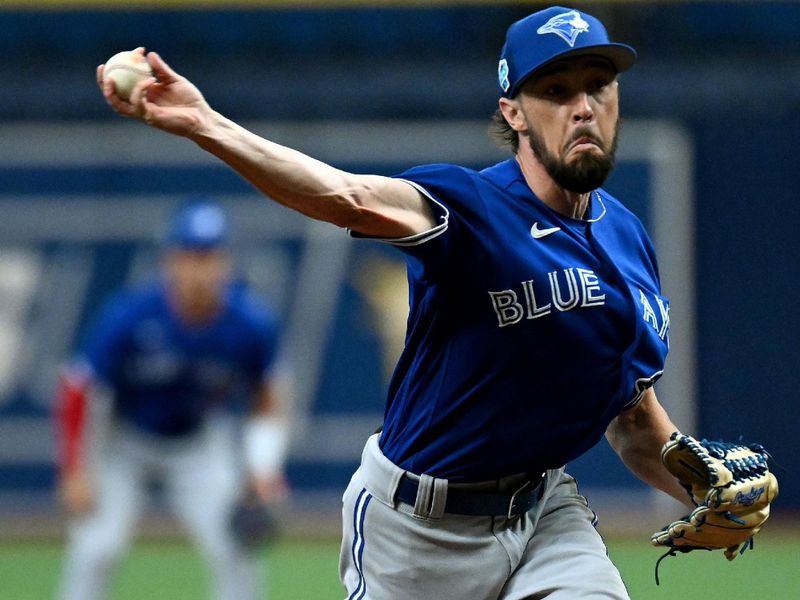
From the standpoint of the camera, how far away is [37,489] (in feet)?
35.3

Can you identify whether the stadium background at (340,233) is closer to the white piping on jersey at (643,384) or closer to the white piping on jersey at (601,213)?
the white piping on jersey at (601,213)

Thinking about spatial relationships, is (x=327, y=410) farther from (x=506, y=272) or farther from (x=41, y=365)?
(x=506, y=272)

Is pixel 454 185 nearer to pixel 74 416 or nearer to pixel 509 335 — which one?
pixel 509 335

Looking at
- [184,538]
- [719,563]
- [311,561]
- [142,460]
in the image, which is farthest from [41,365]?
[719,563]

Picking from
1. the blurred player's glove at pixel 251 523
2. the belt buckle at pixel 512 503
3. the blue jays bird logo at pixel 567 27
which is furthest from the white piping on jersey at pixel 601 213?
the blurred player's glove at pixel 251 523

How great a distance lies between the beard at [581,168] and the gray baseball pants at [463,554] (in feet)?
2.53

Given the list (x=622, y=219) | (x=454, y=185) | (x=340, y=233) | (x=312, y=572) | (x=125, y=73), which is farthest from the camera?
(x=340, y=233)

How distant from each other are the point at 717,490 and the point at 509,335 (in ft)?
2.10

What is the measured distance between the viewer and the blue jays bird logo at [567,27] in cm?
360

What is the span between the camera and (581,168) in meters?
3.56

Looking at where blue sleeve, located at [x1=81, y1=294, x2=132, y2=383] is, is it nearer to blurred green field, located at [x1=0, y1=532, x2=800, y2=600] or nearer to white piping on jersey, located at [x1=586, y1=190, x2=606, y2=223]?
blurred green field, located at [x1=0, y1=532, x2=800, y2=600]

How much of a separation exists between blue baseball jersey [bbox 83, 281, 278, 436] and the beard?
11.6ft

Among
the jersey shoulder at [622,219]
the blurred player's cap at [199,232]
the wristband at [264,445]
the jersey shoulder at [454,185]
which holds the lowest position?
the wristband at [264,445]

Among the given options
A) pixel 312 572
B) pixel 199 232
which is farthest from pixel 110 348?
pixel 312 572
